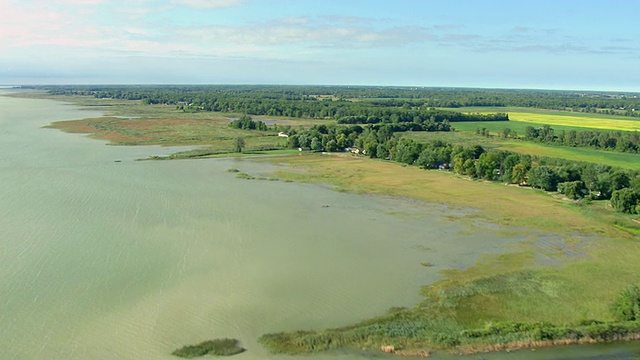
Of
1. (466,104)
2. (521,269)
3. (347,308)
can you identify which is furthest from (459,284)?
(466,104)

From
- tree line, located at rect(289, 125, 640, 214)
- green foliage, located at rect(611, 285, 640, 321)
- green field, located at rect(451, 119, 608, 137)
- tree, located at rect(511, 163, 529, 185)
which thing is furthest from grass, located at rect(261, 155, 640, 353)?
green field, located at rect(451, 119, 608, 137)

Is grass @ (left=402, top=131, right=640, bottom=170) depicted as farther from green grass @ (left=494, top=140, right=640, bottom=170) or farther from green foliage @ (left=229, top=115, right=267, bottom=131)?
green foliage @ (left=229, top=115, right=267, bottom=131)

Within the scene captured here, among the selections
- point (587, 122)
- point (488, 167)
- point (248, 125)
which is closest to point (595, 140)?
point (488, 167)

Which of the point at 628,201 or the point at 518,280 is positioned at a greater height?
the point at 628,201

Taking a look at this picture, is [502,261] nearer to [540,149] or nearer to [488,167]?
[488,167]

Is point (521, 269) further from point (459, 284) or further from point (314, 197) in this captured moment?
point (314, 197)

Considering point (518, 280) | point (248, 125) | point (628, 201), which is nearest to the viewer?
point (518, 280)
